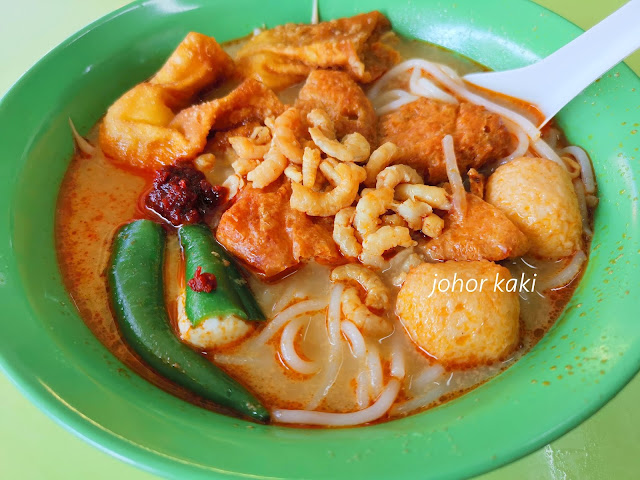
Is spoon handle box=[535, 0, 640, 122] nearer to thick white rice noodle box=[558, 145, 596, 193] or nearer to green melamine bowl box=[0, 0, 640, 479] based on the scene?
green melamine bowl box=[0, 0, 640, 479]

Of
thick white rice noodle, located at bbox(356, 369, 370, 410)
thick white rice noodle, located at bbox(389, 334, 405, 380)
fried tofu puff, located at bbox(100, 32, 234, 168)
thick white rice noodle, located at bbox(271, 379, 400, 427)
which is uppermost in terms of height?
fried tofu puff, located at bbox(100, 32, 234, 168)

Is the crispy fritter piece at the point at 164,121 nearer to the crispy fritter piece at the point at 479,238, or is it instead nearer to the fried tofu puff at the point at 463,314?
the crispy fritter piece at the point at 479,238

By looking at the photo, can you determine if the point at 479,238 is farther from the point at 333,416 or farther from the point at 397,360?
the point at 333,416

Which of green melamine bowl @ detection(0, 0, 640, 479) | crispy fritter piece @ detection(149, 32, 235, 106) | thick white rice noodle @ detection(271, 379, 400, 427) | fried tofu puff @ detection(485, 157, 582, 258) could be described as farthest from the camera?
crispy fritter piece @ detection(149, 32, 235, 106)

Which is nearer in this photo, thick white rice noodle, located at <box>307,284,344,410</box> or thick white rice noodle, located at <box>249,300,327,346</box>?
thick white rice noodle, located at <box>307,284,344,410</box>

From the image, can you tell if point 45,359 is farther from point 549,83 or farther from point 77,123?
point 549,83

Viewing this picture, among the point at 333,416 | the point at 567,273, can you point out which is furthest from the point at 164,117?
the point at 567,273

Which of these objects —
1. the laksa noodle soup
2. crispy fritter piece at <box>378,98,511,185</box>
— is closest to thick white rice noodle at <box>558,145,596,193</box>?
the laksa noodle soup

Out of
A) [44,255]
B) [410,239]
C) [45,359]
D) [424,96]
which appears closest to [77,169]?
[44,255]
